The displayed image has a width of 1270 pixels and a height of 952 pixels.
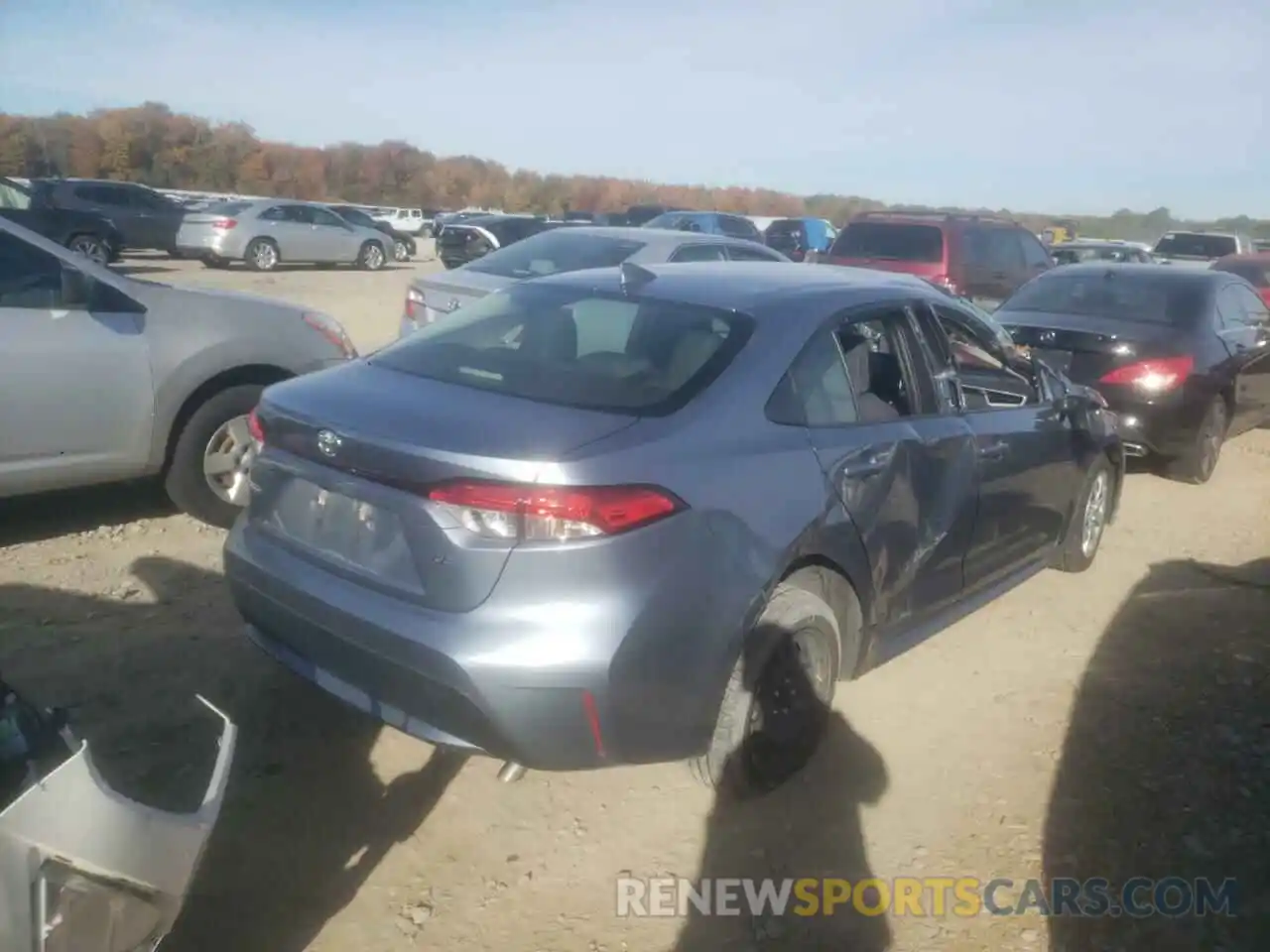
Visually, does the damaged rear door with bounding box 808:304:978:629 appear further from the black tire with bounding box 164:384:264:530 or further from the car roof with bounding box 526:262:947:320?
the black tire with bounding box 164:384:264:530

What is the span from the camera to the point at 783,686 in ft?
10.9

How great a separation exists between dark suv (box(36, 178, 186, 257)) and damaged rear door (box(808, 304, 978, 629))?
2231 centimetres

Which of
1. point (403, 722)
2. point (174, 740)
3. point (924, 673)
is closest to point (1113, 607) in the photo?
point (924, 673)

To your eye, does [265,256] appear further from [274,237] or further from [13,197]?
[13,197]

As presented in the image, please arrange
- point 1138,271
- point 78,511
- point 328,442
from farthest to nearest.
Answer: point 1138,271 < point 78,511 < point 328,442

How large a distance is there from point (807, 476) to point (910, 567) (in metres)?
0.77

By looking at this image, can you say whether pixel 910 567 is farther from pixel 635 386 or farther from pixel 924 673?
pixel 635 386

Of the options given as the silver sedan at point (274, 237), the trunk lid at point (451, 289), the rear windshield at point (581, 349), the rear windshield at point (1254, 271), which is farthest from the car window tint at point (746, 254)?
the silver sedan at point (274, 237)

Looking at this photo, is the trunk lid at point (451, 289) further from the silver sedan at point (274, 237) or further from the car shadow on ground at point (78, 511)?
the silver sedan at point (274, 237)

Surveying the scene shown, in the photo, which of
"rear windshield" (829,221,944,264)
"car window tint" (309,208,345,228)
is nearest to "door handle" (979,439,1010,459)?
"rear windshield" (829,221,944,264)

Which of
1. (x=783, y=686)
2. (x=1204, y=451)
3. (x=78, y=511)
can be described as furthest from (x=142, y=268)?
(x=783, y=686)

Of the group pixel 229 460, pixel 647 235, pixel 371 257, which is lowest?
pixel 371 257

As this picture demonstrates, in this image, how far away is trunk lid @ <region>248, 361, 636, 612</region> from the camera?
2707 millimetres

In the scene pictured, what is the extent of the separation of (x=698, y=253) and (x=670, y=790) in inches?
266
